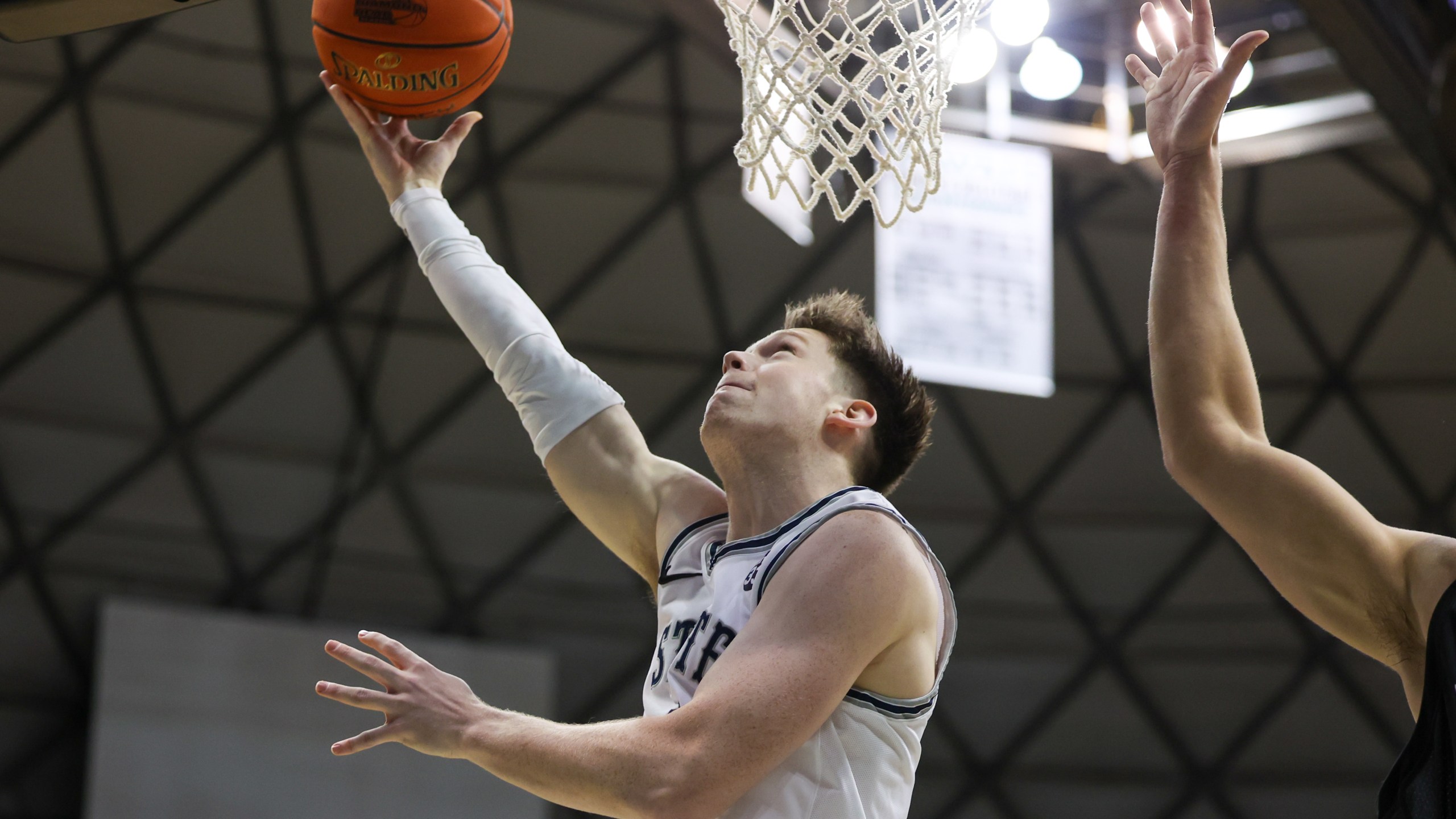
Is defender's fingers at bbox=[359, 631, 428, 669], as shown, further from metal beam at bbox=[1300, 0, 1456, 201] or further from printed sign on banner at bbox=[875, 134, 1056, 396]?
printed sign on banner at bbox=[875, 134, 1056, 396]

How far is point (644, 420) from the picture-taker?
12.5m

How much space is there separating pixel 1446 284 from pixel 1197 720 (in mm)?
4525

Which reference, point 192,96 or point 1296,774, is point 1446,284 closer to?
point 1296,774

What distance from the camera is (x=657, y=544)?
11.4 ft

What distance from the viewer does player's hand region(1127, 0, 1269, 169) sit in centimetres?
276

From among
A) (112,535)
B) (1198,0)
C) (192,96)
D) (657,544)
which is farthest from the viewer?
(112,535)

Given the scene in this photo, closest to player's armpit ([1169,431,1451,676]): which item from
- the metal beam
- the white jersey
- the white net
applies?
the white jersey

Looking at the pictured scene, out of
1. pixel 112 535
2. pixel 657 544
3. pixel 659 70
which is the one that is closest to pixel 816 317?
pixel 657 544

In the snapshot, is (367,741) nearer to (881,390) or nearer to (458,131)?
(881,390)

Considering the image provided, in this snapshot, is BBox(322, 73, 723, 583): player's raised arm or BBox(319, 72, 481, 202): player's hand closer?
BBox(322, 73, 723, 583): player's raised arm

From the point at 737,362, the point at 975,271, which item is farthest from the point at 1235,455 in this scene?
the point at 975,271

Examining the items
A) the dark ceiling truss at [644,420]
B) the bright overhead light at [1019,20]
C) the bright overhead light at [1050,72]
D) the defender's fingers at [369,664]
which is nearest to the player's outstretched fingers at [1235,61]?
the defender's fingers at [369,664]

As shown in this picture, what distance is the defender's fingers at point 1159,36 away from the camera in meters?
3.08

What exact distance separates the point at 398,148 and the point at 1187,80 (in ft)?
7.37
